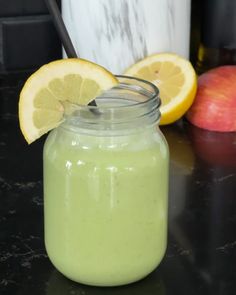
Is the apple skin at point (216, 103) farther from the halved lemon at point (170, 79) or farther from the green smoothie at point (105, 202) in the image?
the green smoothie at point (105, 202)

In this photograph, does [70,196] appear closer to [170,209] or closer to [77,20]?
[170,209]

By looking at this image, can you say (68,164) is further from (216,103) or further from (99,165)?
(216,103)

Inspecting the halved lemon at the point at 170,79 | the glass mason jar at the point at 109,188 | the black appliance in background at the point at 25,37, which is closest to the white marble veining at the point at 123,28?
the halved lemon at the point at 170,79

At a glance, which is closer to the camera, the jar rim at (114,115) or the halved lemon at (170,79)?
the jar rim at (114,115)

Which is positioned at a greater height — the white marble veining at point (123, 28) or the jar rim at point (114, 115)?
the jar rim at point (114, 115)

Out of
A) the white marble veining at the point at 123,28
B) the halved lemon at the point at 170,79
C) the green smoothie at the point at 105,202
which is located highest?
the green smoothie at the point at 105,202

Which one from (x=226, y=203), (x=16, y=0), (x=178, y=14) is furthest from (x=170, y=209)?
(x=16, y=0)
